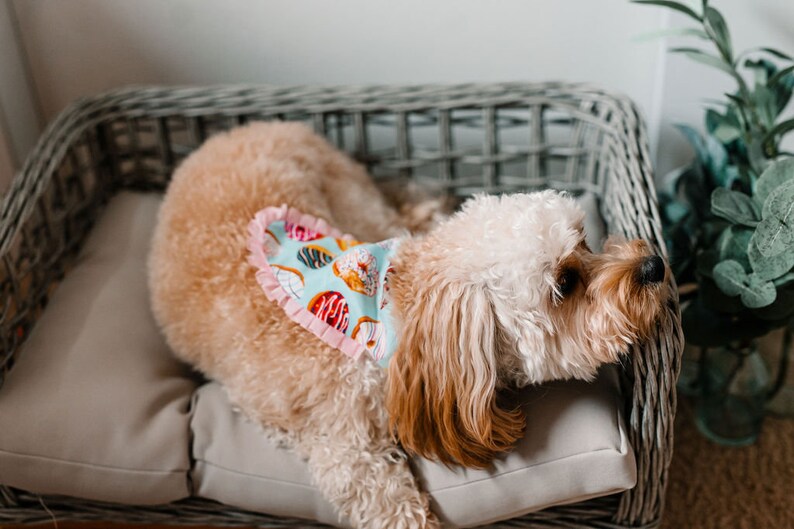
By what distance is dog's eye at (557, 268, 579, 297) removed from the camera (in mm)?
1112

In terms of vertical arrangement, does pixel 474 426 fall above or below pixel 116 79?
below

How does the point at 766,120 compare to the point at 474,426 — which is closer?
the point at 474,426

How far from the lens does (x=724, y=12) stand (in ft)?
5.48

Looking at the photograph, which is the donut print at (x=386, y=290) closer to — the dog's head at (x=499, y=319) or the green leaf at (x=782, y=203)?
the dog's head at (x=499, y=319)

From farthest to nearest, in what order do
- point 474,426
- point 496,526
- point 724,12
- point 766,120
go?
1. point 724,12
2. point 766,120
3. point 496,526
4. point 474,426

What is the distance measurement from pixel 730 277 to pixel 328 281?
0.70 m

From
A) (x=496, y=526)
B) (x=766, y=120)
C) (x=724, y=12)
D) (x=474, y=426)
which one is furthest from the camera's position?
(x=724, y=12)

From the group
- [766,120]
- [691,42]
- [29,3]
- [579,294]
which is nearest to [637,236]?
[579,294]

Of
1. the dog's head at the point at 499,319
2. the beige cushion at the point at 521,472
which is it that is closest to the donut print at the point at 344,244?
the dog's head at the point at 499,319

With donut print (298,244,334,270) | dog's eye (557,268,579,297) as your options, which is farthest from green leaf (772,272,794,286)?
donut print (298,244,334,270)

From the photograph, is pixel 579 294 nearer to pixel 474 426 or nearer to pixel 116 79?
pixel 474 426

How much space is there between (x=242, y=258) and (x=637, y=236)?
27.3 inches

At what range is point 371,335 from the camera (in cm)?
118

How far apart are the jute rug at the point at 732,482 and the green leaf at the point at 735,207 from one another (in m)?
0.61
